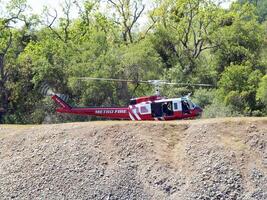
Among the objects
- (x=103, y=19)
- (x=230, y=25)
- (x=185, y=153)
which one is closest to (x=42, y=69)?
(x=103, y=19)

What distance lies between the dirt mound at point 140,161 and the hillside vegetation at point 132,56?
56.6ft

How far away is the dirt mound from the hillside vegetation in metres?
17.3

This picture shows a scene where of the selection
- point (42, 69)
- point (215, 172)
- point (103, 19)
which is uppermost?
point (103, 19)

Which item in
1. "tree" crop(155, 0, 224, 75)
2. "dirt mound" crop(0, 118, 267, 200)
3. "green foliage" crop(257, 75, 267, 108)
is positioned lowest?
"dirt mound" crop(0, 118, 267, 200)

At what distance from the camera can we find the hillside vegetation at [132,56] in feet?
191

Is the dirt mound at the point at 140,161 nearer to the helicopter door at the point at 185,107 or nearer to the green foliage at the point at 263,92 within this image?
the helicopter door at the point at 185,107

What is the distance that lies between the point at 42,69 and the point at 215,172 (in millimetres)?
31897

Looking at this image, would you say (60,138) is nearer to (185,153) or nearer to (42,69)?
(185,153)

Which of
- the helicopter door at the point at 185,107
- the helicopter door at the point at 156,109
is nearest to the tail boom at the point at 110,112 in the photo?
the helicopter door at the point at 156,109

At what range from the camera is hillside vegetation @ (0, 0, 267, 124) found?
191 feet

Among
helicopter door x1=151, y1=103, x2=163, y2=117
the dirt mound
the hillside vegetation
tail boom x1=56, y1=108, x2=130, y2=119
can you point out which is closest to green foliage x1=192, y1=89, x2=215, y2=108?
the hillside vegetation

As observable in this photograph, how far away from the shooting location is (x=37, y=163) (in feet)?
115

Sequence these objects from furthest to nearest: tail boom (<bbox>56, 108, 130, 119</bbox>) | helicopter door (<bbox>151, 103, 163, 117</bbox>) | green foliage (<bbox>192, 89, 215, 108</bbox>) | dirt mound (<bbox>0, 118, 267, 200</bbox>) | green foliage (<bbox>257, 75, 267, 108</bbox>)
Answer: green foliage (<bbox>192, 89, 215, 108</bbox>) → green foliage (<bbox>257, 75, 267, 108</bbox>) → tail boom (<bbox>56, 108, 130, 119</bbox>) → helicopter door (<bbox>151, 103, 163, 117</bbox>) → dirt mound (<bbox>0, 118, 267, 200</bbox>)

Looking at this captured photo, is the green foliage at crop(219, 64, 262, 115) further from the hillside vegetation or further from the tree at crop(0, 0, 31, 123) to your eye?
the tree at crop(0, 0, 31, 123)
